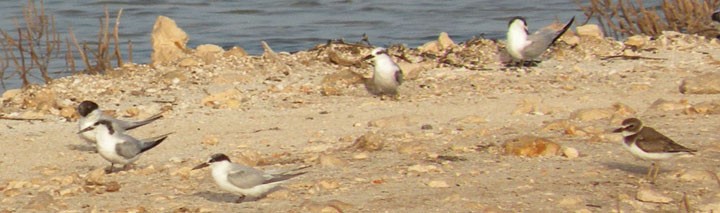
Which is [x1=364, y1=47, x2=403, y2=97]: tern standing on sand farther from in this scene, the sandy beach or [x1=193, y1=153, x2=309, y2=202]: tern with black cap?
[x1=193, y1=153, x2=309, y2=202]: tern with black cap

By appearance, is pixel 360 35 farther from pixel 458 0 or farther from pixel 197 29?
pixel 458 0

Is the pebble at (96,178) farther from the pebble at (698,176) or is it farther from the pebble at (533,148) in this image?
the pebble at (698,176)

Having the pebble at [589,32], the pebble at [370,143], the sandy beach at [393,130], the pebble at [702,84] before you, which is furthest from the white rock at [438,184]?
the pebble at [589,32]

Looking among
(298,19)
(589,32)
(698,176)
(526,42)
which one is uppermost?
(698,176)

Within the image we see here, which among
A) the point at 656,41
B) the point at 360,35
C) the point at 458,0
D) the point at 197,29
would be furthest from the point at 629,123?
the point at 458,0

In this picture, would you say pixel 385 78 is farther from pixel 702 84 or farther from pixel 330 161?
pixel 330 161

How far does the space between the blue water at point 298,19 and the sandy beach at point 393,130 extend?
15.5 ft

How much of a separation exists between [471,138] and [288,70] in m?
2.95

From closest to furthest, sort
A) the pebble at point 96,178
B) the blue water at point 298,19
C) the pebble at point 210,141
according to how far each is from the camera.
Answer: the pebble at point 96,178
the pebble at point 210,141
the blue water at point 298,19

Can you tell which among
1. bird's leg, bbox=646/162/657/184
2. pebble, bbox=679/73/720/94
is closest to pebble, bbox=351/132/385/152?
bird's leg, bbox=646/162/657/184

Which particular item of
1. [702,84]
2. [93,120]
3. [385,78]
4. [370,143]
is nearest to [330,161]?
[370,143]

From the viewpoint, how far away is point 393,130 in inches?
344

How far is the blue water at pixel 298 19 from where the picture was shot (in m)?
17.0

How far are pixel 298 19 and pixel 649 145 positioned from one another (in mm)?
12054
